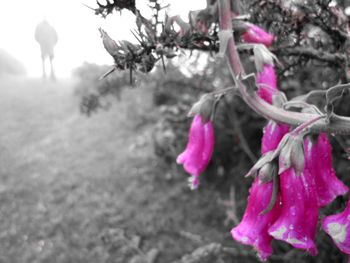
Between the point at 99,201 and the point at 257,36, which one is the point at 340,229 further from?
the point at 99,201

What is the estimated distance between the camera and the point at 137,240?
5.17 ft

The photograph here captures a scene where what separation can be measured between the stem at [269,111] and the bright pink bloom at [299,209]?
0.08 meters

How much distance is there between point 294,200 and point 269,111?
146 mm

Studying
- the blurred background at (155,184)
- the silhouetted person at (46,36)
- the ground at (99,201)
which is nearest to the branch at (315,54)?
the blurred background at (155,184)

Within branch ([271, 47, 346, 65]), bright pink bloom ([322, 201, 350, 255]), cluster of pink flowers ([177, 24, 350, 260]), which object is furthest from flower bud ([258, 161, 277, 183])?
branch ([271, 47, 346, 65])

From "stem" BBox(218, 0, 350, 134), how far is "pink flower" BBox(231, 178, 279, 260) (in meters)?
0.11

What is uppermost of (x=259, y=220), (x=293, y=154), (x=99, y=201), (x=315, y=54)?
(x=315, y=54)

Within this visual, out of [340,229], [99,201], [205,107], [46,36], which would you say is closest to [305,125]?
[340,229]

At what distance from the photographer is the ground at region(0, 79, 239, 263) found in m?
1.71

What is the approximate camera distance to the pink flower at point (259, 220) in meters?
0.67

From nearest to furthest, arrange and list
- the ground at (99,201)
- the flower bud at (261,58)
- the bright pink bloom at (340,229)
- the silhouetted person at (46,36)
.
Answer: the bright pink bloom at (340,229), the flower bud at (261,58), the ground at (99,201), the silhouetted person at (46,36)

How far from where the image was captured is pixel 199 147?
909 millimetres

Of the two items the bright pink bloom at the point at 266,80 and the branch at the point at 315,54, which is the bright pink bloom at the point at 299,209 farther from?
the branch at the point at 315,54

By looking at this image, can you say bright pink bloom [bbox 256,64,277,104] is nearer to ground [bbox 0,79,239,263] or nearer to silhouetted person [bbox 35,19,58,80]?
ground [bbox 0,79,239,263]
